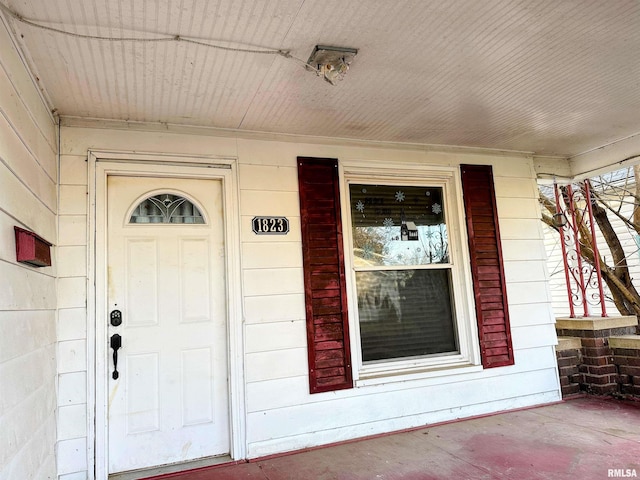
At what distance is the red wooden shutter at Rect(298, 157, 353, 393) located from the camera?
339 cm

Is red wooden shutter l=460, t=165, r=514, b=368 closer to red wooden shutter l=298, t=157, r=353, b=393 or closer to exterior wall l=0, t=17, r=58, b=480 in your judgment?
red wooden shutter l=298, t=157, r=353, b=393

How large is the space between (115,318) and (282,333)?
118 cm

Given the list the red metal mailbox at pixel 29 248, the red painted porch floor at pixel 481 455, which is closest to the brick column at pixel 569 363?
the red painted porch floor at pixel 481 455

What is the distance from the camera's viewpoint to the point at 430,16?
85.4 inches

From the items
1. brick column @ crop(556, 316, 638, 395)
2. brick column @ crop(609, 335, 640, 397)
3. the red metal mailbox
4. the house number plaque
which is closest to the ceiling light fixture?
the house number plaque

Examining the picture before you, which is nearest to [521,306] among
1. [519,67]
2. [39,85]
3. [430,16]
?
[519,67]

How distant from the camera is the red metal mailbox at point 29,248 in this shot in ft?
6.68

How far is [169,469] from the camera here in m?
2.95

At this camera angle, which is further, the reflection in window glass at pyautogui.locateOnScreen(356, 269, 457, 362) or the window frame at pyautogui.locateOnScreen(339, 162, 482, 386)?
the reflection in window glass at pyautogui.locateOnScreen(356, 269, 457, 362)

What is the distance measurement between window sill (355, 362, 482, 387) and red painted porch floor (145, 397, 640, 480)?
40 cm

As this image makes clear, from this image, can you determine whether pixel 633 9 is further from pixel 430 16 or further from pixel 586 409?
pixel 586 409

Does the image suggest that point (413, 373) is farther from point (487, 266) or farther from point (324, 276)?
point (487, 266)

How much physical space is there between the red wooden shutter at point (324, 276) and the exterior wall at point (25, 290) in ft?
5.63

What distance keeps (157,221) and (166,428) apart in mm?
1457
